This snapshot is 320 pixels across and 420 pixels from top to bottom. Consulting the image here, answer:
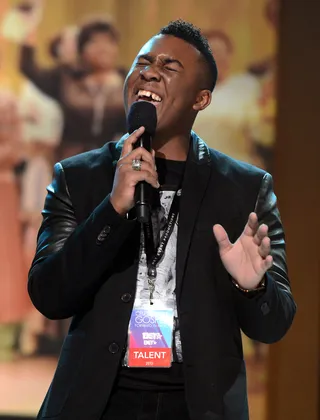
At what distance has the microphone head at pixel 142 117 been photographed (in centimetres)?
165

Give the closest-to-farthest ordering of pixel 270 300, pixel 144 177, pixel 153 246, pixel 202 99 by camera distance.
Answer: pixel 144 177 < pixel 270 300 < pixel 153 246 < pixel 202 99

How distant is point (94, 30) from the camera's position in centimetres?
377

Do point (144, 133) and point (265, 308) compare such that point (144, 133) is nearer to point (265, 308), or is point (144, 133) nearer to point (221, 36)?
point (265, 308)

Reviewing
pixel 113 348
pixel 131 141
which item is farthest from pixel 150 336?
pixel 131 141

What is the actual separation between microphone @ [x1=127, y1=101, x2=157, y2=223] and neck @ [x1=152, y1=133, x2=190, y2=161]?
157 millimetres

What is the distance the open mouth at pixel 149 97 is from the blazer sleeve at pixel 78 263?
32cm

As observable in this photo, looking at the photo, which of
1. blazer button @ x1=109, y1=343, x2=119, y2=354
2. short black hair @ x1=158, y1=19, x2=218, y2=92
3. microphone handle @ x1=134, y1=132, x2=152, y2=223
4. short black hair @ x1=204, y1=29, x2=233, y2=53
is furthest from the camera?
short black hair @ x1=204, y1=29, x2=233, y2=53

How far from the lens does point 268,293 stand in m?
1.61

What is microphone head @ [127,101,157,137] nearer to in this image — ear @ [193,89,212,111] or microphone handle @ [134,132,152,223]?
microphone handle @ [134,132,152,223]

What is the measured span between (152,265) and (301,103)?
7.30ft

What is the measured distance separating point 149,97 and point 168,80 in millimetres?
72

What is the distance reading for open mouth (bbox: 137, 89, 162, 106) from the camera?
181 cm

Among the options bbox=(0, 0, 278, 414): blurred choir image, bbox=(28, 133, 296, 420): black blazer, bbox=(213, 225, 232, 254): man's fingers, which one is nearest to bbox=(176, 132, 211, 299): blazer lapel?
bbox=(28, 133, 296, 420): black blazer

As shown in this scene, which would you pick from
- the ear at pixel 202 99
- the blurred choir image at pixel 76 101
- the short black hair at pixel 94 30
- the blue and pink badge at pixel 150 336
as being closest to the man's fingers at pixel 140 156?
the blue and pink badge at pixel 150 336
